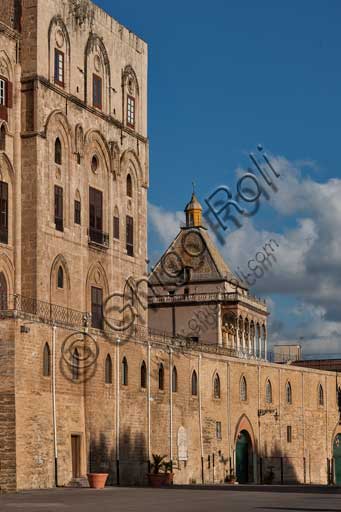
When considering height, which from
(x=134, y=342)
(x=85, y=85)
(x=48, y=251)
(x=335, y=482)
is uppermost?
(x=85, y=85)

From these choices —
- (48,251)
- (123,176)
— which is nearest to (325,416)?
(123,176)

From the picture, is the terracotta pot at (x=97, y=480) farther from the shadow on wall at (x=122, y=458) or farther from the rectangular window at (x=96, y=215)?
the rectangular window at (x=96, y=215)

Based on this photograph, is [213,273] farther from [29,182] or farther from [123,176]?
[29,182]

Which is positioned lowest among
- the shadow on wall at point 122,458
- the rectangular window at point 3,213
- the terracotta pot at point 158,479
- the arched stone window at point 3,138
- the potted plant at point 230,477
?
the potted plant at point 230,477

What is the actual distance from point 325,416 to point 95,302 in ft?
93.0

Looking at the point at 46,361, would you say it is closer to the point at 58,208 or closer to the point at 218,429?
the point at 58,208

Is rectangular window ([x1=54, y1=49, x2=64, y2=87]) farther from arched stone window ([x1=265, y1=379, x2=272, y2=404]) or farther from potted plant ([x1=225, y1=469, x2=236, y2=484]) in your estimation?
arched stone window ([x1=265, y1=379, x2=272, y2=404])

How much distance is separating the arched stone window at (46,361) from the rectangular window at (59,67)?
1523 centimetres

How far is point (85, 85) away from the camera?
5762cm

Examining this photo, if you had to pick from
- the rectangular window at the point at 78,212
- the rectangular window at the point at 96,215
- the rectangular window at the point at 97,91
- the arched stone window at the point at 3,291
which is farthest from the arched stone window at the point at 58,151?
the arched stone window at the point at 3,291

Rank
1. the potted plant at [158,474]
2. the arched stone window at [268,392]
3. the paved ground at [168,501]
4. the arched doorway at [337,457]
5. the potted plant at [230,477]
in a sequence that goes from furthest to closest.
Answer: the arched doorway at [337,457], the arched stone window at [268,392], the potted plant at [230,477], the potted plant at [158,474], the paved ground at [168,501]

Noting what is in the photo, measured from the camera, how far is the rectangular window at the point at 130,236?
6200 cm

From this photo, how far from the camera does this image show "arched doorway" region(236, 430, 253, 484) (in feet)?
219

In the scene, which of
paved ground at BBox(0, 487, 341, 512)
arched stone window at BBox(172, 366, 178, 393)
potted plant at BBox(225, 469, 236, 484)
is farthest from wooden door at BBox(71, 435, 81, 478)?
potted plant at BBox(225, 469, 236, 484)
